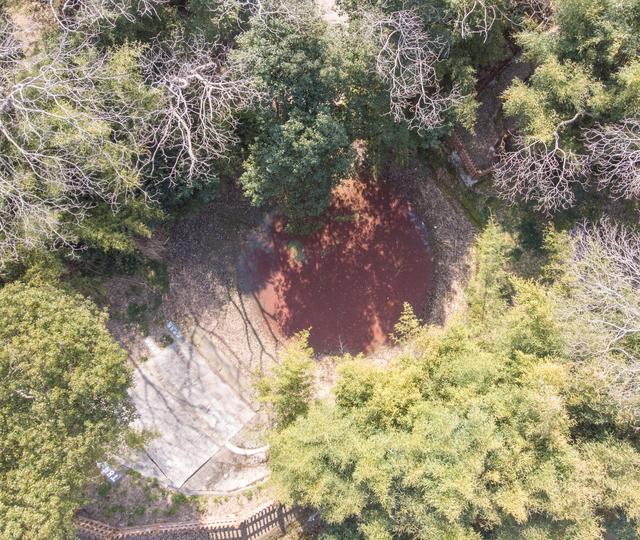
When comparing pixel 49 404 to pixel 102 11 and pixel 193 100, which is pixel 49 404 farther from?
pixel 102 11

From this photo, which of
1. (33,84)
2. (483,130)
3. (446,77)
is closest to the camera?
(33,84)

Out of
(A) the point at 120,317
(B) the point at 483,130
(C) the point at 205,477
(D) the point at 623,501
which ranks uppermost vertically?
(A) the point at 120,317

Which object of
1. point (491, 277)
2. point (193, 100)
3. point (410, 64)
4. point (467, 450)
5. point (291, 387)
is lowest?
point (467, 450)

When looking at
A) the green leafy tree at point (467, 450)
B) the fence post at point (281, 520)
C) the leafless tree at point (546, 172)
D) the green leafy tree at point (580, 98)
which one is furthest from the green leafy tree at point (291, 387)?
the green leafy tree at point (580, 98)

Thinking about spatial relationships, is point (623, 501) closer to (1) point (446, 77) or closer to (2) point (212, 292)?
(1) point (446, 77)

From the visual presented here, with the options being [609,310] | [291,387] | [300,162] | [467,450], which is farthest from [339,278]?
[609,310]

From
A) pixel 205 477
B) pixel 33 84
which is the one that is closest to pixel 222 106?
pixel 33 84

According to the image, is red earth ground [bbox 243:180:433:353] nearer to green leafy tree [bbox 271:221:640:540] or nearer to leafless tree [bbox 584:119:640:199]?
green leafy tree [bbox 271:221:640:540]
